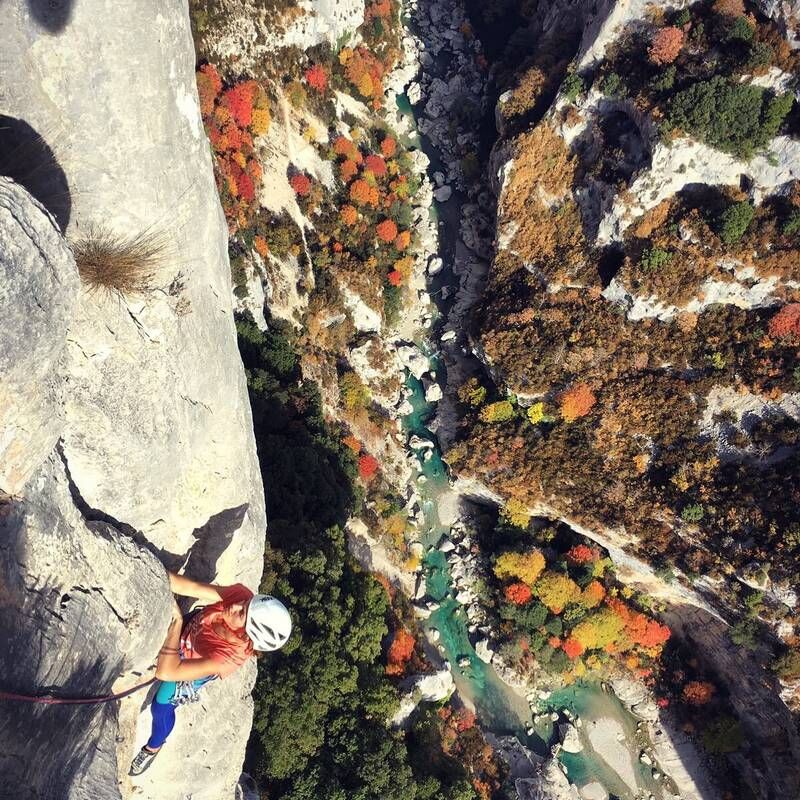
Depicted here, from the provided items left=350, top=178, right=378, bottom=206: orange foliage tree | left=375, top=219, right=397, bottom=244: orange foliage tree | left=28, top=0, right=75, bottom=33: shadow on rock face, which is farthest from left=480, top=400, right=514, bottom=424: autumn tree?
left=28, top=0, right=75, bottom=33: shadow on rock face

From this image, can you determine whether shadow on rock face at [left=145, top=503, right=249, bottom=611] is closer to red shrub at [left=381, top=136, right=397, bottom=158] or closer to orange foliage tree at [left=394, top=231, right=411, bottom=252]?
orange foliage tree at [left=394, top=231, right=411, bottom=252]

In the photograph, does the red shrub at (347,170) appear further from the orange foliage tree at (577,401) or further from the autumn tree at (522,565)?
the autumn tree at (522,565)

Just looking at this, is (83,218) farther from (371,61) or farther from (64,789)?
(371,61)

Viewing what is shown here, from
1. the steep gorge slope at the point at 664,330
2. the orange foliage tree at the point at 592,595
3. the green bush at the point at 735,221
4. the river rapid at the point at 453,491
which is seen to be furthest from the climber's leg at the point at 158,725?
the green bush at the point at 735,221

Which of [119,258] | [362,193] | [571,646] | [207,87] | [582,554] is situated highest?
[362,193]

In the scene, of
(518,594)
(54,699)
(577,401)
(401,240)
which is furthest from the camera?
(401,240)

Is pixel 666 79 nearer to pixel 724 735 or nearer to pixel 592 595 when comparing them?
pixel 592 595

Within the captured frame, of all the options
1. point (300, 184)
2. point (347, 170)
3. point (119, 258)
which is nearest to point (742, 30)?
point (347, 170)
